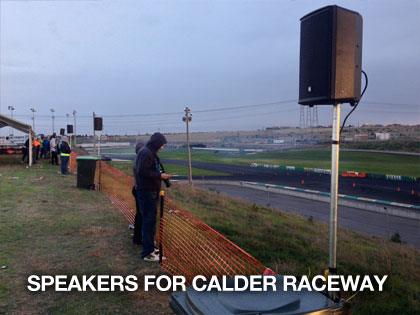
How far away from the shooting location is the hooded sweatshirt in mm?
5254

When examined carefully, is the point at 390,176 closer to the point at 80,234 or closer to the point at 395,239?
the point at 395,239

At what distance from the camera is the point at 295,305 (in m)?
2.04

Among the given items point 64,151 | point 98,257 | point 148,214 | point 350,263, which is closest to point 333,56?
point 148,214

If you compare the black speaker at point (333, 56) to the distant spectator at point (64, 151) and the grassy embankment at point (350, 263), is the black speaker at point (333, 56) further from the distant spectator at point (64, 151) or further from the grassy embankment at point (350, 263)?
the distant spectator at point (64, 151)

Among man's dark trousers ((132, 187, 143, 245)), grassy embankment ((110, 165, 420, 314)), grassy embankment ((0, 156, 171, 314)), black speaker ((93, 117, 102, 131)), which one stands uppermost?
black speaker ((93, 117, 102, 131))

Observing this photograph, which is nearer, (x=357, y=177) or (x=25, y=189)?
(x=25, y=189)

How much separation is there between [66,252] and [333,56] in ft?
16.8

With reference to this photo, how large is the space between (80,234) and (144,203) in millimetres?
2415

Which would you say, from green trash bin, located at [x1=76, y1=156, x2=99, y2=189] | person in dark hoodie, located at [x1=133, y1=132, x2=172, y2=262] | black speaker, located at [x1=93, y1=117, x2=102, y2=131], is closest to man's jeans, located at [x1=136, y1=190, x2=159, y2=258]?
person in dark hoodie, located at [x1=133, y1=132, x2=172, y2=262]

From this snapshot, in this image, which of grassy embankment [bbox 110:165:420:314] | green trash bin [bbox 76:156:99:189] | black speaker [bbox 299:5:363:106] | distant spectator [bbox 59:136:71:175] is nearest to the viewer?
black speaker [bbox 299:5:363:106]

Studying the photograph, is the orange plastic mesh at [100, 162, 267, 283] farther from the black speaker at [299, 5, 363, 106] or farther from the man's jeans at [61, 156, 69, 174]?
the man's jeans at [61, 156, 69, 174]

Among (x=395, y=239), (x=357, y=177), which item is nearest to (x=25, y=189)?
(x=395, y=239)

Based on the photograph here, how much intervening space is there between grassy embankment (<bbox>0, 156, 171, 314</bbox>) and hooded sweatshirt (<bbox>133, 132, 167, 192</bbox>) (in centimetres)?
123

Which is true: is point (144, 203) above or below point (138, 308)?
above
